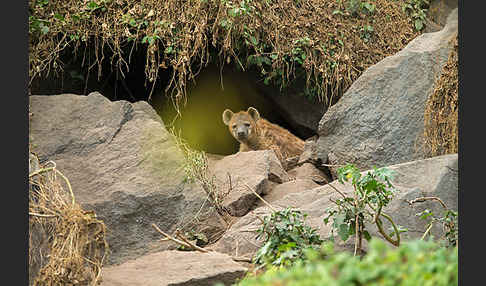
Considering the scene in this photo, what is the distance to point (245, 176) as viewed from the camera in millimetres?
6402

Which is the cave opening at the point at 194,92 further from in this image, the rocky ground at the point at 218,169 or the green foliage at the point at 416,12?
the green foliage at the point at 416,12

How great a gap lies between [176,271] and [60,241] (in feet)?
2.99

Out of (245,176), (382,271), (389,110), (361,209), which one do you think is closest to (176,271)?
(361,209)

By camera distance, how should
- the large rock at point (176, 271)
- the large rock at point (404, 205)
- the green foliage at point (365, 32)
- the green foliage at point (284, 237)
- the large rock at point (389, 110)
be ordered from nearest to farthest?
the green foliage at point (284, 237), the large rock at point (176, 271), the large rock at point (404, 205), the large rock at point (389, 110), the green foliage at point (365, 32)

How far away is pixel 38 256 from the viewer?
419 centimetres

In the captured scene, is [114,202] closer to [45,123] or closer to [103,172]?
[103,172]

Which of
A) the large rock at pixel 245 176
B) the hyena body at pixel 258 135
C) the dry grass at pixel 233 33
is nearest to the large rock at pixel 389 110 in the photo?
the large rock at pixel 245 176

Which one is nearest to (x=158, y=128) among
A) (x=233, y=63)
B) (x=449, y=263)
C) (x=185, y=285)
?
(x=185, y=285)

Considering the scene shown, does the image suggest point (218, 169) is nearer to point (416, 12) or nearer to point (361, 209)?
point (361, 209)

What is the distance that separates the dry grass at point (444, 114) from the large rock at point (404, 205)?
614 mm

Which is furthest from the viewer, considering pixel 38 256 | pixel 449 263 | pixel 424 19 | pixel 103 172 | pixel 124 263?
pixel 424 19

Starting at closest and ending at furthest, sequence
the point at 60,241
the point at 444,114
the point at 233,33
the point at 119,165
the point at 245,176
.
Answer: the point at 60,241
the point at 444,114
the point at 119,165
the point at 245,176
the point at 233,33

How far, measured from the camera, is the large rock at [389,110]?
20.1 ft

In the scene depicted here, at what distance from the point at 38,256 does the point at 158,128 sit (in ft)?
7.25
